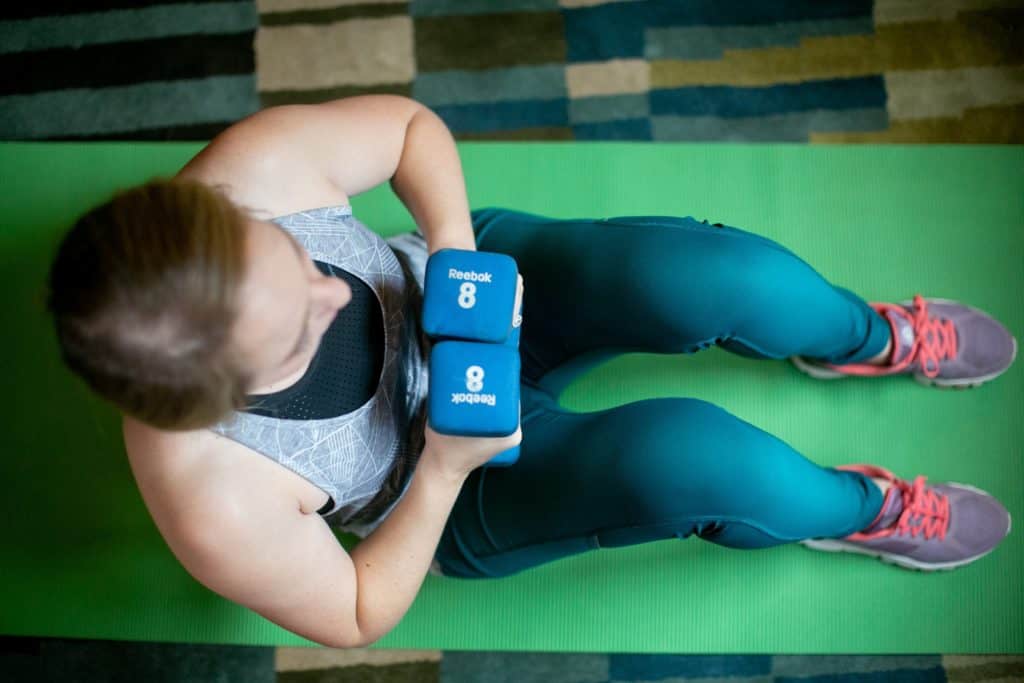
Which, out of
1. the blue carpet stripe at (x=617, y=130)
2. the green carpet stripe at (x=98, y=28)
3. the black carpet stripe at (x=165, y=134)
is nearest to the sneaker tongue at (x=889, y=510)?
the blue carpet stripe at (x=617, y=130)

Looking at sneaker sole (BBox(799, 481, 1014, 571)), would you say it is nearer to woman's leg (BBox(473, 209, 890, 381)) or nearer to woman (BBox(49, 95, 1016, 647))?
woman (BBox(49, 95, 1016, 647))

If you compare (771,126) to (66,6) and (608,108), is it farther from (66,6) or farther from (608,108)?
(66,6)

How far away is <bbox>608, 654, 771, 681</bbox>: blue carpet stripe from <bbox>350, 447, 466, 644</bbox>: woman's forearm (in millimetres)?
541

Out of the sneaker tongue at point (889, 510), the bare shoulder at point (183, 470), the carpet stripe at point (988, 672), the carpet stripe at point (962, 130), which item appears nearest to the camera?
the bare shoulder at point (183, 470)

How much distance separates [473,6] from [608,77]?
27 cm

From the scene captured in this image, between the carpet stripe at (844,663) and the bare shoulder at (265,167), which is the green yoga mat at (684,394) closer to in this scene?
the carpet stripe at (844,663)

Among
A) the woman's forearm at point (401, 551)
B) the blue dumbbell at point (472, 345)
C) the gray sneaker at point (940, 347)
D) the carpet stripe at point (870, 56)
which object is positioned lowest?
the woman's forearm at point (401, 551)

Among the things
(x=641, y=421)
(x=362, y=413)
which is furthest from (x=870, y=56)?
(x=362, y=413)

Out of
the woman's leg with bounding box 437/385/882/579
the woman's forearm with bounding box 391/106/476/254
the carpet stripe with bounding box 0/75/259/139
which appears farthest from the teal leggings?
the carpet stripe with bounding box 0/75/259/139

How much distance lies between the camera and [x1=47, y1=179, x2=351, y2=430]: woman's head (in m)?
0.58

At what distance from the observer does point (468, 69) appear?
149 centimetres

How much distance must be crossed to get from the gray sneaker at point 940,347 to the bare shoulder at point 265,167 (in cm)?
75

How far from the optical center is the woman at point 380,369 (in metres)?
0.60

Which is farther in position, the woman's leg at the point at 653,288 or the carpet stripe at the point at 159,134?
the carpet stripe at the point at 159,134
